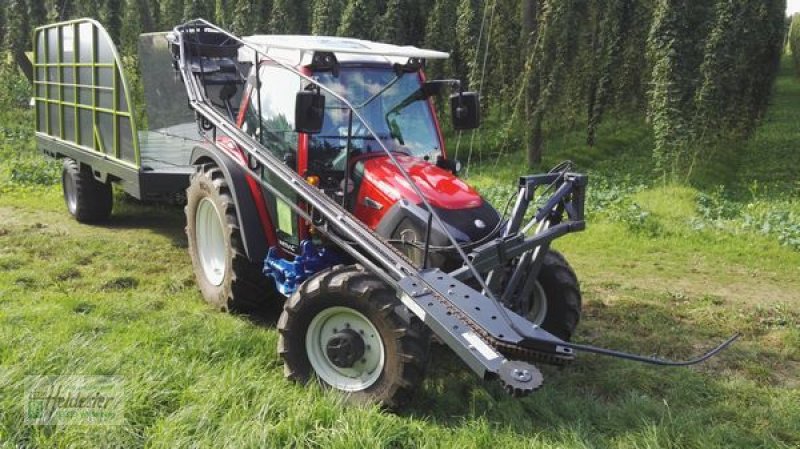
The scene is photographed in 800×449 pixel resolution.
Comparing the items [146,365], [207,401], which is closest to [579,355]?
[207,401]

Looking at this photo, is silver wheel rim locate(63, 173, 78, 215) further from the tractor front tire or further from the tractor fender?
the tractor front tire

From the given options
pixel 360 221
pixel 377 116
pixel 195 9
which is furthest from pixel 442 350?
pixel 195 9

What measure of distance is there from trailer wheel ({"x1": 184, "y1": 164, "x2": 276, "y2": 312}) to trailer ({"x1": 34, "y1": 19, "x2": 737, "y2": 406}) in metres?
0.01

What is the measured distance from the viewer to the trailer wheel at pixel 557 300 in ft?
14.6

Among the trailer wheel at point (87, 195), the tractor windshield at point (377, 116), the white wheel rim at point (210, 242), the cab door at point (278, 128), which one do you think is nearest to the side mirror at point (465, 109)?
the tractor windshield at point (377, 116)

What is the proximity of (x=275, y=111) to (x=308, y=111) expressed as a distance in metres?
0.98

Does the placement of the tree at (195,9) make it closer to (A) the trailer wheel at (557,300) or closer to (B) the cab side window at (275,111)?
(B) the cab side window at (275,111)

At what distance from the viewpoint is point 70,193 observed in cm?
802

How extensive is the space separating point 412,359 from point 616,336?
2.15 m

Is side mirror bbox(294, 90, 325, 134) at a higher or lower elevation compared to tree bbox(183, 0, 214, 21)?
lower

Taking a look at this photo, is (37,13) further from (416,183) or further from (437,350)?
(437,350)

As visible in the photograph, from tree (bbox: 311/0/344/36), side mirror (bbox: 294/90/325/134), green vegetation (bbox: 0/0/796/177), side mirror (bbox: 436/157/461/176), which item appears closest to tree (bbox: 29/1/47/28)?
green vegetation (bbox: 0/0/796/177)

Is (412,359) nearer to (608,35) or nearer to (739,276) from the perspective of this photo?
(739,276)

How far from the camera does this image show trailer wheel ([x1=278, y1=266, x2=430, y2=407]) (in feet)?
11.1
